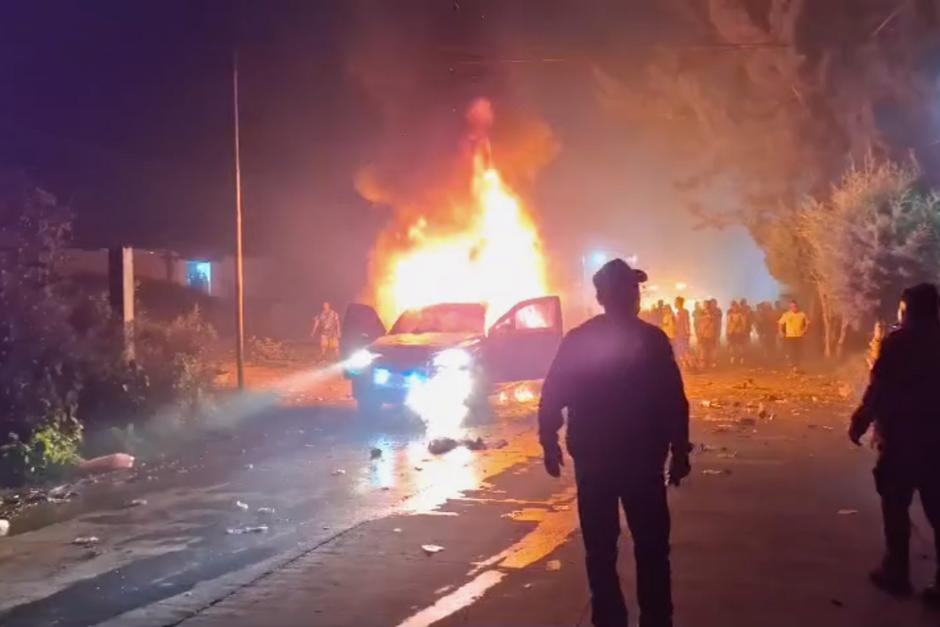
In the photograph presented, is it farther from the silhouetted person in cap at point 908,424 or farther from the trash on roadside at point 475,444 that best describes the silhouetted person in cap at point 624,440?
the trash on roadside at point 475,444

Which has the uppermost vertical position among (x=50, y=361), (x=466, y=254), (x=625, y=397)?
(x=466, y=254)

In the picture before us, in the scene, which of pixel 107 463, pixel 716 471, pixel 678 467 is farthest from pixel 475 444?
pixel 678 467

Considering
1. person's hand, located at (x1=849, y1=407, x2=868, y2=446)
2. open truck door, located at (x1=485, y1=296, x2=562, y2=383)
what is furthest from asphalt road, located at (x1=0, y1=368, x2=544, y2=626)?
open truck door, located at (x1=485, y1=296, x2=562, y2=383)

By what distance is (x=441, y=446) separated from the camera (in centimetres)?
1204

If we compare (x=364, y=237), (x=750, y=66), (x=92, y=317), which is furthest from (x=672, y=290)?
(x=92, y=317)

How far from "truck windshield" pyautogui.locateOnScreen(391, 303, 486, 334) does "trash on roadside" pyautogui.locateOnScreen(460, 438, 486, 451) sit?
436 cm

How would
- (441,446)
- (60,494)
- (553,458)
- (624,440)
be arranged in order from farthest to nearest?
(441,446)
(60,494)
(553,458)
(624,440)

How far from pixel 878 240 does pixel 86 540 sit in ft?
49.2

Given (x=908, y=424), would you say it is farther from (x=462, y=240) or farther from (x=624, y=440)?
(x=462, y=240)

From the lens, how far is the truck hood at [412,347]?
15492 mm

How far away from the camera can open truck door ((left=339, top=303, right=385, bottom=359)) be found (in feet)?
65.8

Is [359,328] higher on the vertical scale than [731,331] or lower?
higher

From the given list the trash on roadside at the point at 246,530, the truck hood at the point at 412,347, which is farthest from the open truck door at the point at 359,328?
the trash on roadside at the point at 246,530

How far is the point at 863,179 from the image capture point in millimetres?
18953
